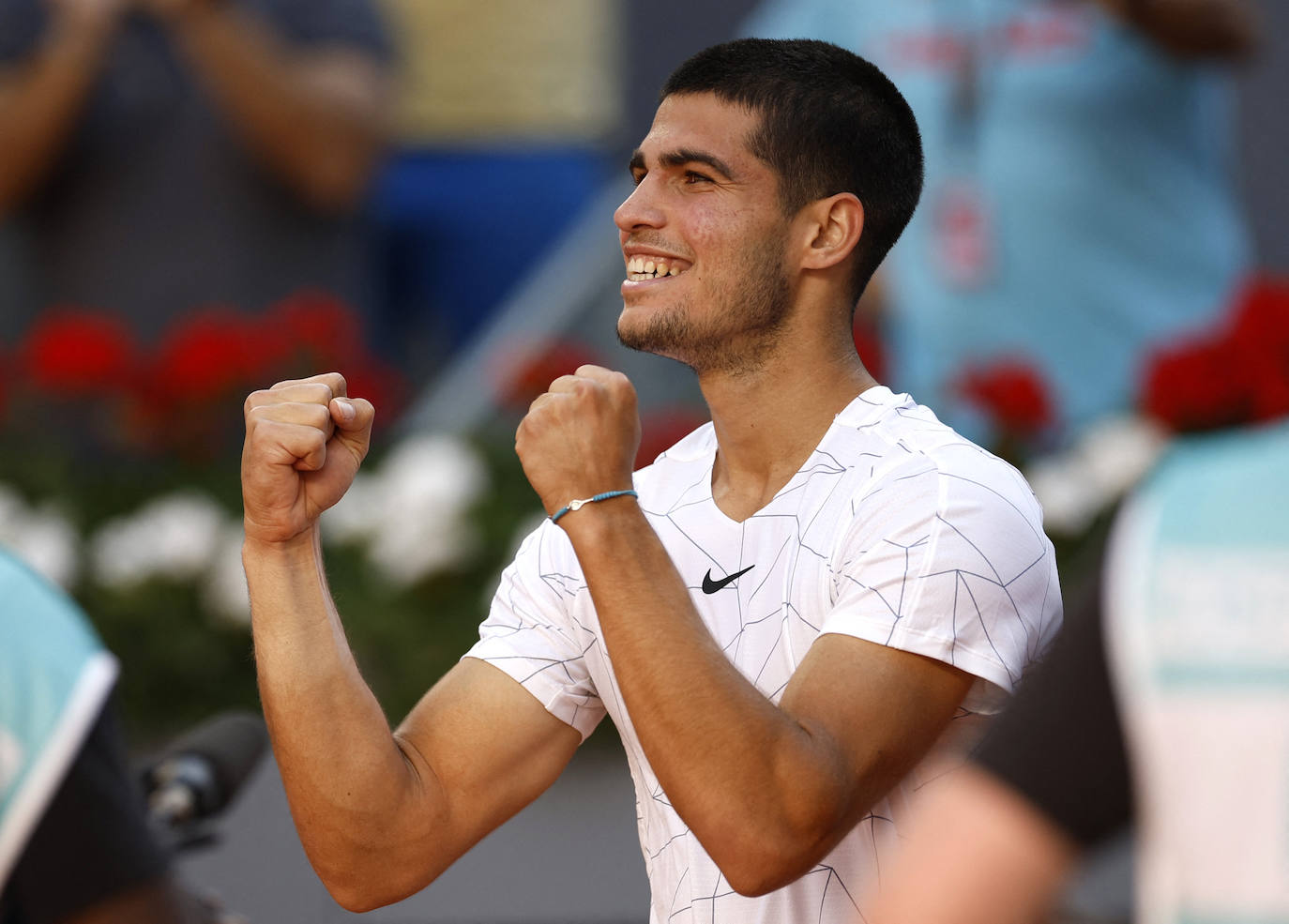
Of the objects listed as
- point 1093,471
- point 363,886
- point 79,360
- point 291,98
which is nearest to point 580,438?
point 363,886

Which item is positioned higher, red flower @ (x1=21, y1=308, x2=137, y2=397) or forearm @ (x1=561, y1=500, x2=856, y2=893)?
forearm @ (x1=561, y1=500, x2=856, y2=893)

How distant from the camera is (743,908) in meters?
1.99

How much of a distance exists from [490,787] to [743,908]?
357mm

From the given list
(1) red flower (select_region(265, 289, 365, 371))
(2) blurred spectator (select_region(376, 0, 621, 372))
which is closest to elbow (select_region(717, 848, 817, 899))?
(1) red flower (select_region(265, 289, 365, 371))

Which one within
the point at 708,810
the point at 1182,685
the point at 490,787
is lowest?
the point at 490,787

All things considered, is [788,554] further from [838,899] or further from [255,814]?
[255,814]

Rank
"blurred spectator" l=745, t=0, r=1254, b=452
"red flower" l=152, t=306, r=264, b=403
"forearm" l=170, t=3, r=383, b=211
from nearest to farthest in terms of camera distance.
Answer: "red flower" l=152, t=306, r=264, b=403 → "blurred spectator" l=745, t=0, r=1254, b=452 → "forearm" l=170, t=3, r=383, b=211

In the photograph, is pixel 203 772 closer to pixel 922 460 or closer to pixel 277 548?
pixel 277 548

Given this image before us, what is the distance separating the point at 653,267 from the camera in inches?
89.0

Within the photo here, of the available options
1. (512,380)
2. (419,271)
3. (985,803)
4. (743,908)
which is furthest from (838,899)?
(419,271)

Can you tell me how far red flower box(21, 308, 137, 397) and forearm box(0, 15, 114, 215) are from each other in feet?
2.72

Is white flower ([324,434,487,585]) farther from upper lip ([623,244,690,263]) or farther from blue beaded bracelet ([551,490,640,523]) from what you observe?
Result: blue beaded bracelet ([551,490,640,523])

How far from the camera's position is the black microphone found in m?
2.14

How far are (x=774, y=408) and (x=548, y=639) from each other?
0.40 meters
